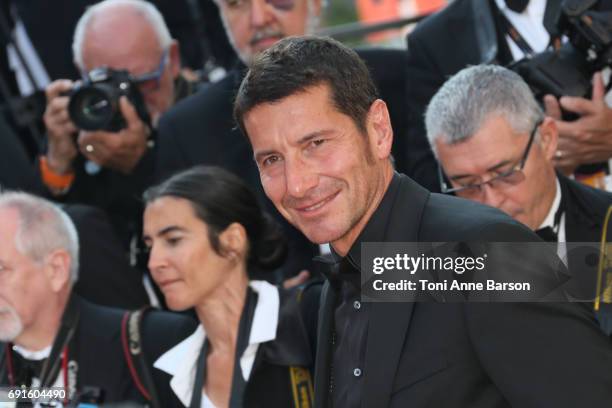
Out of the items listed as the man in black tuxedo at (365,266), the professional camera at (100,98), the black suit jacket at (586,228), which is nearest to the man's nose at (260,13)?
the professional camera at (100,98)

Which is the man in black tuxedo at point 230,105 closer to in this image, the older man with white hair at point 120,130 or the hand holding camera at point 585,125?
the older man with white hair at point 120,130

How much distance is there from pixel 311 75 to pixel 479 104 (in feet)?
3.43

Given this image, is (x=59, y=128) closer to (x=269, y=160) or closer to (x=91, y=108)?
(x=91, y=108)

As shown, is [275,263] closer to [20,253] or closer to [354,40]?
[20,253]

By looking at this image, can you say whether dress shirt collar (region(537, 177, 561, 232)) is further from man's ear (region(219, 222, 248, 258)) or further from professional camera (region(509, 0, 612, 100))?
man's ear (region(219, 222, 248, 258))

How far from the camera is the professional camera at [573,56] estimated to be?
9.40 ft

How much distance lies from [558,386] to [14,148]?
3029mm

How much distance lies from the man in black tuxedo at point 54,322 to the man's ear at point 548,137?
1.35 meters

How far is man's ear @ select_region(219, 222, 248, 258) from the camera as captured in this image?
11.1 feet

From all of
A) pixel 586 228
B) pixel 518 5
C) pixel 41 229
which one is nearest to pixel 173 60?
pixel 41 229

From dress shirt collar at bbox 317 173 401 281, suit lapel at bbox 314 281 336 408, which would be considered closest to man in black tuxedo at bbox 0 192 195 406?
suit lapel at bbox 314 281 336 408

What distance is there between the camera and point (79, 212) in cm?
382

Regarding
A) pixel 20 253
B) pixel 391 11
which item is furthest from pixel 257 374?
pixel 391 11

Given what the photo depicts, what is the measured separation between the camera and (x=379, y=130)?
6.56ft
